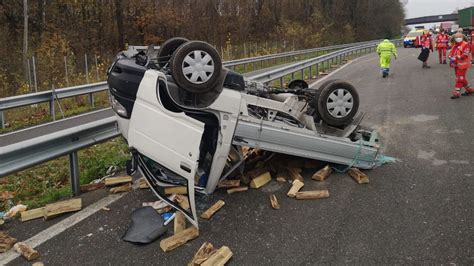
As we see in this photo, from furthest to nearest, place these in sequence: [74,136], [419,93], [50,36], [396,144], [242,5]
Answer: [242,5], [50,36], [419,93], [396,144], [74,136]

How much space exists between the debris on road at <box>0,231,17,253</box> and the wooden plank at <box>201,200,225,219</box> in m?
1.54

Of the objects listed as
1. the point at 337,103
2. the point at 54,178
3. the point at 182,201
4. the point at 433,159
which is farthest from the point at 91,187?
the point at 433,159

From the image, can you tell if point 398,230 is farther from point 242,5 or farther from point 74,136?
point 242,5

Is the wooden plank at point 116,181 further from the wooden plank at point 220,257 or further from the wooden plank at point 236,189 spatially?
the wooden plank at point 220,257

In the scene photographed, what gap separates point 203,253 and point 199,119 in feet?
3.92

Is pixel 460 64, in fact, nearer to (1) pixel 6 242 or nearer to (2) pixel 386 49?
(2) pixel 386 49

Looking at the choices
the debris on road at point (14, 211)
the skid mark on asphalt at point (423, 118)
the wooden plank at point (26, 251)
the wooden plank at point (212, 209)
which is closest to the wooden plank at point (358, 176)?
the wooden plank at point (212, 209)

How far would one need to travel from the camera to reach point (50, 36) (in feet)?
77.8

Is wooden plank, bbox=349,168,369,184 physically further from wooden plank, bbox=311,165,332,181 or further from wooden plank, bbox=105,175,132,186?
wooden plank, bbox=105,175,132,186

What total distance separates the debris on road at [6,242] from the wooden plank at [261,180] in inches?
86.9

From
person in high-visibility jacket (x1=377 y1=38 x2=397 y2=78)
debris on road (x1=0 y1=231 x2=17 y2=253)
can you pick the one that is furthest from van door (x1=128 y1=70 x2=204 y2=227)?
person in high-visibility jacket (x1=377 y1=38 x2=397 y2=78)

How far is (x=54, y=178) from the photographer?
5477mm

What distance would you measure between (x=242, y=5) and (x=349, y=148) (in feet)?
119

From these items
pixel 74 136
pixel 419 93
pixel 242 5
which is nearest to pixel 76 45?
pixel 242 5
